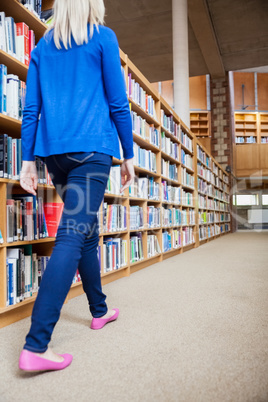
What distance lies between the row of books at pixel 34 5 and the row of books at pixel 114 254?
1561 millimetres

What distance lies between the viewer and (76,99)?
1.20 meters

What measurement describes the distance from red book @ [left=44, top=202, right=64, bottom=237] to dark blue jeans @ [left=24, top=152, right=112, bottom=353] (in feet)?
2.01

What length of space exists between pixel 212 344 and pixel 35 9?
6.34 ft

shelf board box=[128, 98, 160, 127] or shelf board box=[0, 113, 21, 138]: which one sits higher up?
shelf board box=[128, 98, 160, 127]

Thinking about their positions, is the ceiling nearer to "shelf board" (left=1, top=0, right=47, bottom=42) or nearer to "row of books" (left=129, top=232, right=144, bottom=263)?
"row of books" (left=129, top=232, right=144, bottom=263)

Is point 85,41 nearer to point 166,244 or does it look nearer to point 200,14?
point 166,244

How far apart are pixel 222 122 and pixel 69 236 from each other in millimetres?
10739

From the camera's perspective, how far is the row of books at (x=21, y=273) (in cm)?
162

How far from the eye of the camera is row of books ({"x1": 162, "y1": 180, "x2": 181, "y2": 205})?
161 inches

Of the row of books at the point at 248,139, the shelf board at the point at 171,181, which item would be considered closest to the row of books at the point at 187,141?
the shelf board at the point at 171,181

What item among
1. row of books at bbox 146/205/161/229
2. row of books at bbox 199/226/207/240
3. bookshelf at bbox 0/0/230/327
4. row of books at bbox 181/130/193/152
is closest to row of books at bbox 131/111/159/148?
bookshelf at bbox 0/0/230/327

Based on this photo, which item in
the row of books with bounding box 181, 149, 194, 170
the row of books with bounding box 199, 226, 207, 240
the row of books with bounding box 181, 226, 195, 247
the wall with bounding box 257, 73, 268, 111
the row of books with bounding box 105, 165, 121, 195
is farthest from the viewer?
the wall with bounding box 257, 73, 268, 111

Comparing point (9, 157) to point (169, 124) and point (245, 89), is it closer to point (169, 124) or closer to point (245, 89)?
point (169, 124)

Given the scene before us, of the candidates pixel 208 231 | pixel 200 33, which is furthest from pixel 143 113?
pixel 200 33
